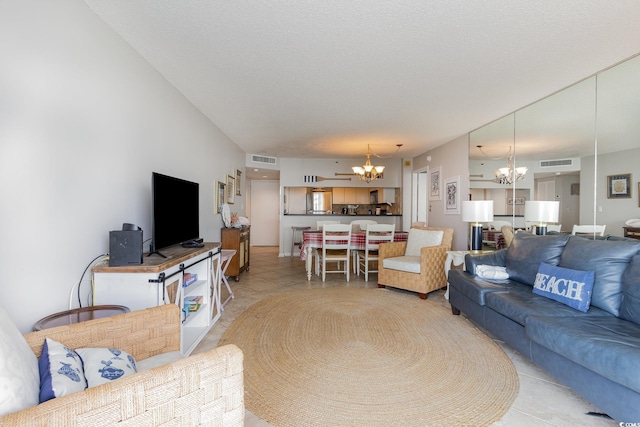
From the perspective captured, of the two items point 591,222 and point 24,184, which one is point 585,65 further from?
point 24,184

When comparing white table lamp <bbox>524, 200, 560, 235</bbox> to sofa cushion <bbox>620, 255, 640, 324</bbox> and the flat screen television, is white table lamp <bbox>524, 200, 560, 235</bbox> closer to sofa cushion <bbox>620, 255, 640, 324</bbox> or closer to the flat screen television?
sofa cushion <bbox>620, 255, 640, 324</bbox>

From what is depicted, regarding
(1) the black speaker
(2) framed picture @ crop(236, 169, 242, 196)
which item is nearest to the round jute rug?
(1) the black speaker

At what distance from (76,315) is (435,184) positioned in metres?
5.80

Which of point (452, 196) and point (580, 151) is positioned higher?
point (580, 151)

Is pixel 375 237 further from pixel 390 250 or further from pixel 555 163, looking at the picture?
pixel 555 163

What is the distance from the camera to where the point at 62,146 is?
1.62 m

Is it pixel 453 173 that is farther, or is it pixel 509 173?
pixel 453 173

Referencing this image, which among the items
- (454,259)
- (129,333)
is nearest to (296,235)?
(454,259)

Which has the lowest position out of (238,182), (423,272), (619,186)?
(423,272)

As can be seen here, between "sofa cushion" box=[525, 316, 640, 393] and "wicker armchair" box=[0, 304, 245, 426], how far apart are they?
1.73m

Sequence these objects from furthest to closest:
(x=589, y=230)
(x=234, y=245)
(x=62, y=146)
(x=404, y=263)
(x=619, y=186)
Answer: (x=234, y=245)
(x=404, y=263)
(x=589, y=230)
(x=619, y=186)
(x=62, y=146)

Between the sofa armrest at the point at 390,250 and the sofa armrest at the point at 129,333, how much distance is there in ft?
10.7

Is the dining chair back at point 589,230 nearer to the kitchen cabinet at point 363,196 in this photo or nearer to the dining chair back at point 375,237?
the dining chair back at point 375,237

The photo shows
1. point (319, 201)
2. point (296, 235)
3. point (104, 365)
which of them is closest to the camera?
point (104, 365)
